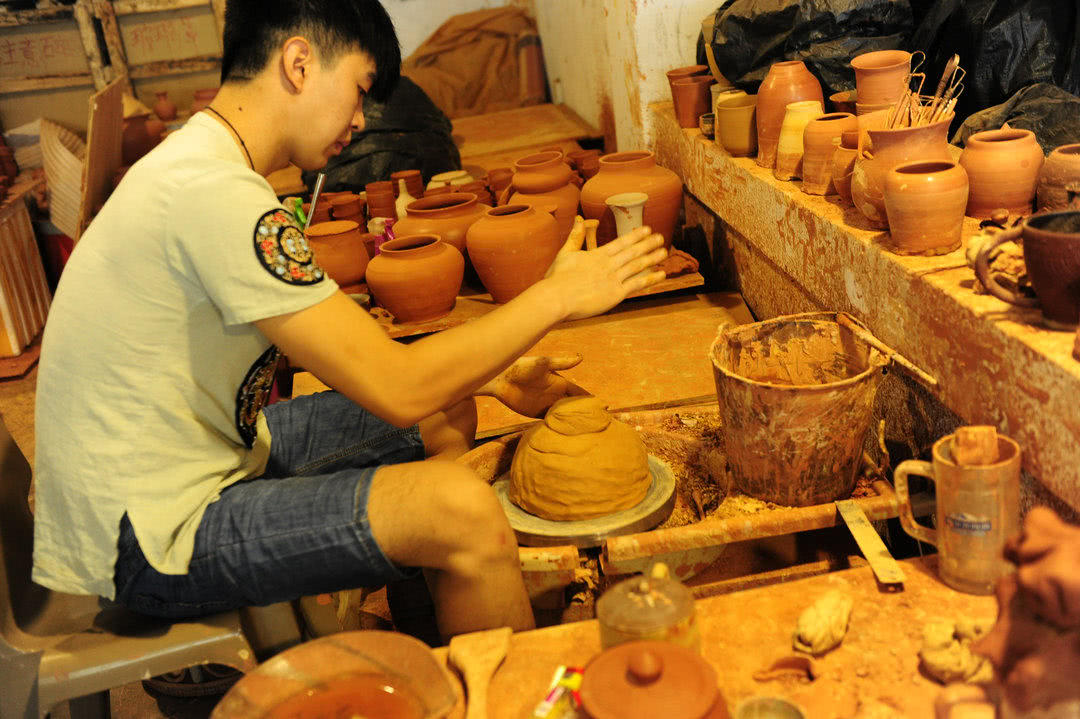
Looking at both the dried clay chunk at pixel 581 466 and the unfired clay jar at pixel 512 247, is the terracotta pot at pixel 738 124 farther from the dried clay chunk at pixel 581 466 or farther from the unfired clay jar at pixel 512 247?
the dried clay chunk at pixel 581 466

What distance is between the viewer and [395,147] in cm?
575

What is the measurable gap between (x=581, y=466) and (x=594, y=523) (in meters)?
0.14

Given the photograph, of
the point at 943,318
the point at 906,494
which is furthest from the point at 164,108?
the point at 906,494

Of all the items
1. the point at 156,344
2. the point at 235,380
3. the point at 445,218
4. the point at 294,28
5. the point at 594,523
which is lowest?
the point at 594,523

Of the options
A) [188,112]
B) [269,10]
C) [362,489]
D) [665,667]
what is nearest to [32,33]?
[188,112]

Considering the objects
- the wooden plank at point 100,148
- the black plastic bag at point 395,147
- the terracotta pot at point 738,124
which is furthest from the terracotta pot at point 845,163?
the wooden plank at point 100,148

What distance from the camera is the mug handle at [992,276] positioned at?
1.73m

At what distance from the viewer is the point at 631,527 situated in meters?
2.23

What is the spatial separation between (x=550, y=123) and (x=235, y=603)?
5426 millimetres

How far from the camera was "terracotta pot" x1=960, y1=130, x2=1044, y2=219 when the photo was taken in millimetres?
2146

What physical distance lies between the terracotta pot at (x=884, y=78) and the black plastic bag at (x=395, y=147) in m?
3.46

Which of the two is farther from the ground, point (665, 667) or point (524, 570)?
point (665, 667)

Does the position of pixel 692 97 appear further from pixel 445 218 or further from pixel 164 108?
pixel 164 108

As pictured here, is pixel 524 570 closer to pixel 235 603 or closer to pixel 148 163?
pixel 235 603
